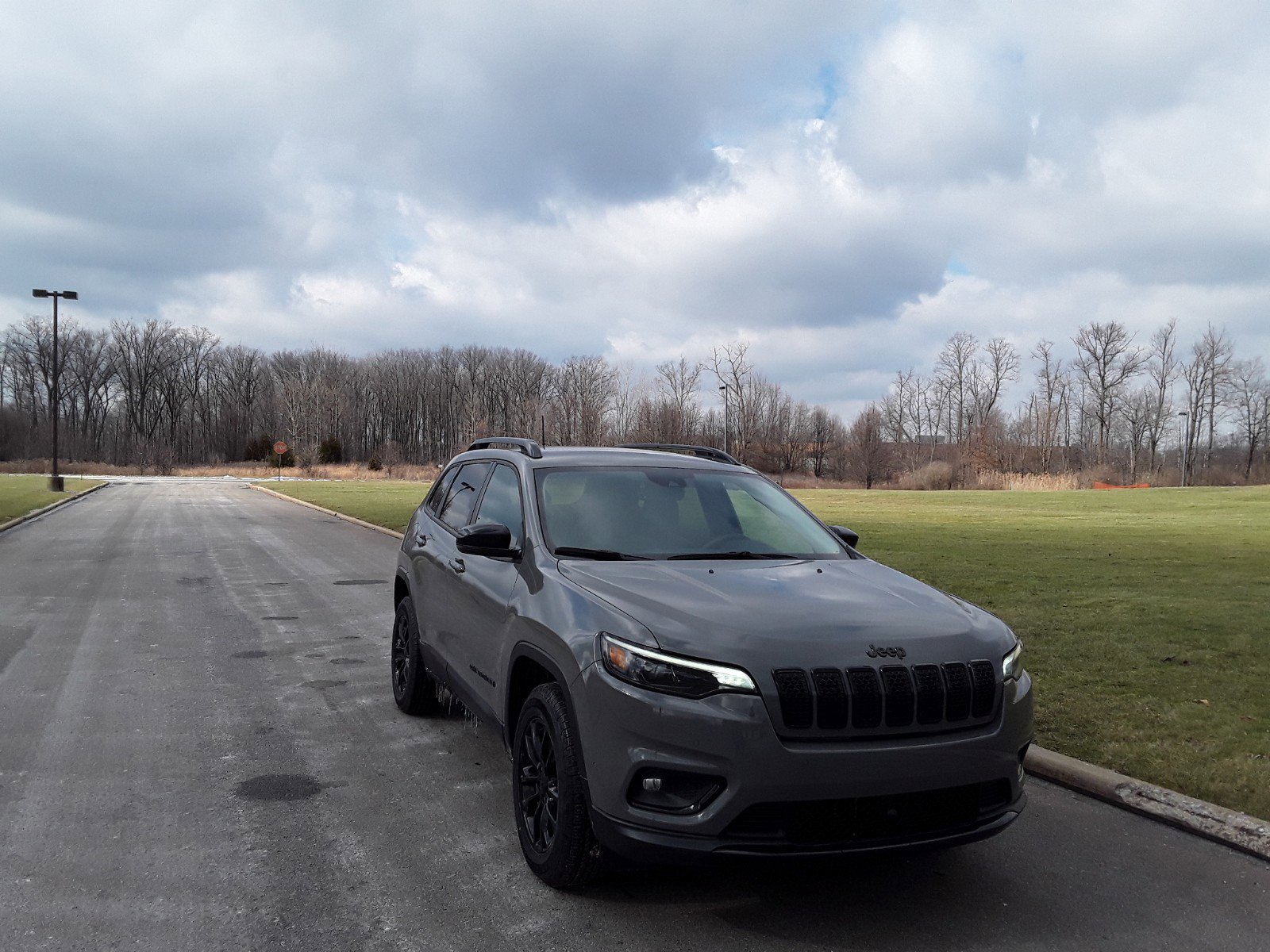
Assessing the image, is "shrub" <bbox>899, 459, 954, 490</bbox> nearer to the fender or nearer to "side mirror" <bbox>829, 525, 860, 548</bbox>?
"side mirror" <bbox>829, 525, 860, 548</bbox>

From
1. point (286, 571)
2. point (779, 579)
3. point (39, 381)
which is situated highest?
point (39, 381)

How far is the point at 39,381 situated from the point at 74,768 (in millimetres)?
115809

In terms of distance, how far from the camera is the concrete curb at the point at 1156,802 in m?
4.03

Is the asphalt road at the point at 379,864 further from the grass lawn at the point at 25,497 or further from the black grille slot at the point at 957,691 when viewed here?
the grass lawn at the point at 25,497

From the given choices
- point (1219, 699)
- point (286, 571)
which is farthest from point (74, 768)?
point (286, 571)

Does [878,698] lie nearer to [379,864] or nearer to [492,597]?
[492,597]

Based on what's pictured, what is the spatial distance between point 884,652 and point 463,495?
10.9 feet

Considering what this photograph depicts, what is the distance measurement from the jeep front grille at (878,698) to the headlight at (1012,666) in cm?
27

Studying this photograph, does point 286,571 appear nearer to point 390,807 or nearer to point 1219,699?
point 390,807

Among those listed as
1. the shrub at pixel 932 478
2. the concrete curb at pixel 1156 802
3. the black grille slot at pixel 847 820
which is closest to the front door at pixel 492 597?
the black grille slot at pixel 847 820

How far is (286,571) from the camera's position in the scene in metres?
13.6

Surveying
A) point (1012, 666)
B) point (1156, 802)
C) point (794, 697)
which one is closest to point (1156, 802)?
point (1156, 802)

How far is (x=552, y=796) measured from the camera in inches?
138

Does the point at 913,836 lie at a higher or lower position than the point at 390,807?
higher
